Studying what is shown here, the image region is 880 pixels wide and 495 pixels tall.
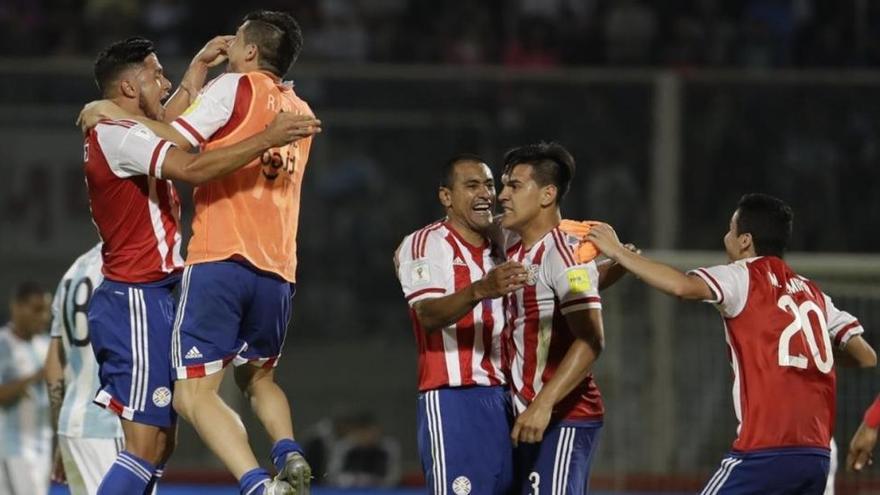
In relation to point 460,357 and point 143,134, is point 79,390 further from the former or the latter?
point 460,357

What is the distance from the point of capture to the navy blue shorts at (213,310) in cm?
714

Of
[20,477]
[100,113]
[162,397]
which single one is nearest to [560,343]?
[162,397]

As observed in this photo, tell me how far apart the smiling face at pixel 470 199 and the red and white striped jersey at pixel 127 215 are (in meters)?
1.28

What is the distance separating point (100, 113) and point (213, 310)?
107cm

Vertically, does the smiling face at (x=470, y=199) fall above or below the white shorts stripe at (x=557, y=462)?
above

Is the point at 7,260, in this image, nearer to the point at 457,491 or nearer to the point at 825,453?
the point at 457,491

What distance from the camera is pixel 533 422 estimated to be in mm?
6879

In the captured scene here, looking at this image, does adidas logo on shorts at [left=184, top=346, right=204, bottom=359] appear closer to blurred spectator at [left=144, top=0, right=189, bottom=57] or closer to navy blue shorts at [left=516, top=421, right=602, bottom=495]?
navy blue shorts at [left=516, top=421, right=602, bottom=495]

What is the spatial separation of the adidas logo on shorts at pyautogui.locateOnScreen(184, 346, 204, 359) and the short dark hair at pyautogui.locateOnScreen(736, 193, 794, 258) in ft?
8.06

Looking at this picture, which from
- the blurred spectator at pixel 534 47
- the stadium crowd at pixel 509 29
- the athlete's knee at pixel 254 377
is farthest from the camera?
the blurred spectator at pixel 534 47

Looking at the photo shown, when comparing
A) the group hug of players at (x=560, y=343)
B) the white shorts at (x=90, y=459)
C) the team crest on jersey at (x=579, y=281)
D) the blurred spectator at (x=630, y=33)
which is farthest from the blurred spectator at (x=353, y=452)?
the team crest on jersey at (x=579, y=281)

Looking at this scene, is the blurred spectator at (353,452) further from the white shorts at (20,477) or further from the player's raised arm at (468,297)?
the player's raised arm at (468,297)

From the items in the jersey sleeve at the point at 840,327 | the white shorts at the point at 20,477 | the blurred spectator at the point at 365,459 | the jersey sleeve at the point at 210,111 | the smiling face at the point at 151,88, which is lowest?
the blurred spectator at the point at 365,459

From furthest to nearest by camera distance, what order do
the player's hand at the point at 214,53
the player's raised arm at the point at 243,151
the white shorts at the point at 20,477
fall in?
1. the white shorts at the point at 20,477
2. the player's hand at the point at 214,53
3. the player's raised arm at the point at 243,151
